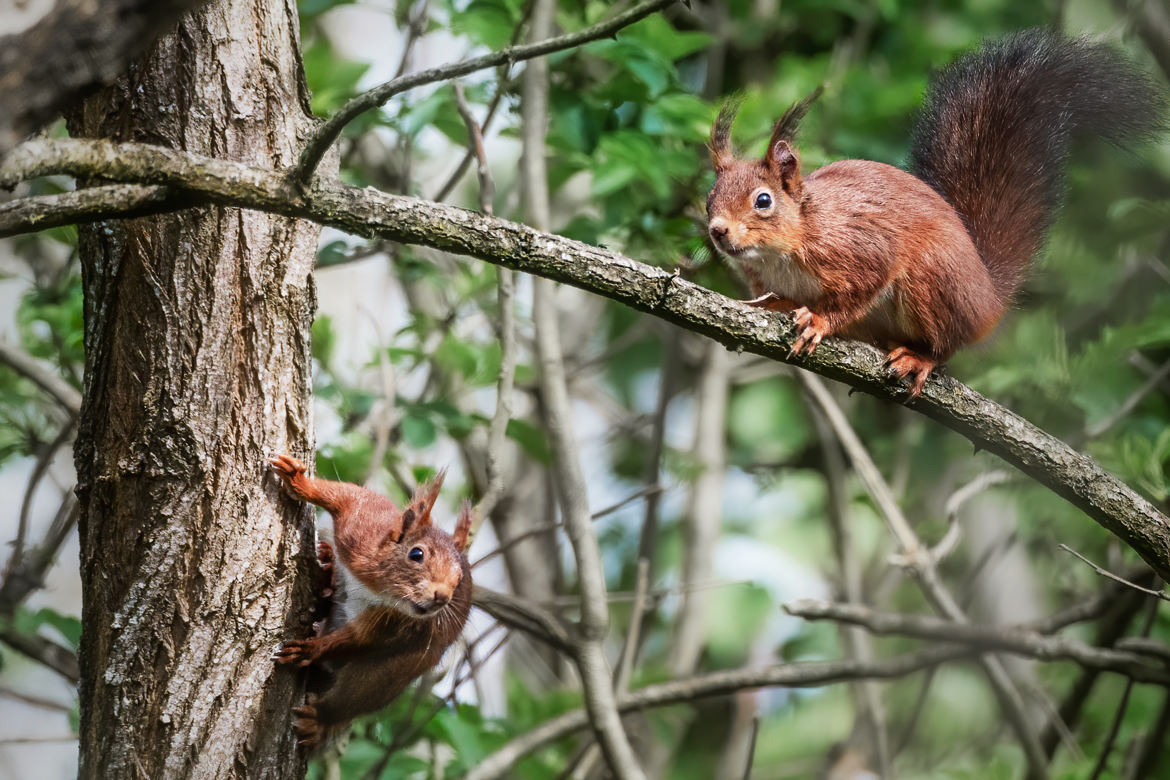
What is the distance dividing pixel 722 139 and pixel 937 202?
565 millimetres

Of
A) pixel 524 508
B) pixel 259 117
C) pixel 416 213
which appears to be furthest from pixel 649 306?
pixel 524 508

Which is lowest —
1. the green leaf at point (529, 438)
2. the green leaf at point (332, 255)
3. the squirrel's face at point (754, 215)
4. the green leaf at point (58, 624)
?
the green leaf at point (58, 624)

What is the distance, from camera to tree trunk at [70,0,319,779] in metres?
1.81

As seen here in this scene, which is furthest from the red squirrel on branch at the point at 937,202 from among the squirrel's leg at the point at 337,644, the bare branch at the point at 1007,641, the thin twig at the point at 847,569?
the thin twig at the point at 847,569

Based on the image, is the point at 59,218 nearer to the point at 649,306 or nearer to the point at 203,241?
the point at 203,241

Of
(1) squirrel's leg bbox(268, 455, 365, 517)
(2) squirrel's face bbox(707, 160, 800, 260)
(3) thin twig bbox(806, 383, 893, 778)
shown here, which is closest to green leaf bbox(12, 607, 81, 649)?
(1) squirrel's leg bbox(268, 455, 365, 517)

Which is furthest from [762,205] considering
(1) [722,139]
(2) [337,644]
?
(2) [337,644]

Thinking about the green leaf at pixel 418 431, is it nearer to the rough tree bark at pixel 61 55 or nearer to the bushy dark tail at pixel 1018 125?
the bushy dark tail at pixel 1018 125

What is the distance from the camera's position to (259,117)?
6.14 feet

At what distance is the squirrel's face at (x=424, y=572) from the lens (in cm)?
223

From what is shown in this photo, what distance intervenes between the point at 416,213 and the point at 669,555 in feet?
13.7

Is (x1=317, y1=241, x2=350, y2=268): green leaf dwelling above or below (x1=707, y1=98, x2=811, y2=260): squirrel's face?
above

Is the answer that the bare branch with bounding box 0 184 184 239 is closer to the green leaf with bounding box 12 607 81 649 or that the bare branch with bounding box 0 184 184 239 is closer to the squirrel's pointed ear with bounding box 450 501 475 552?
the squirrel's pointed ear with bounding box 450 501 475 552

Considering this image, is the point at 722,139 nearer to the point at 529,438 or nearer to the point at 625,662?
the point at 529,438
